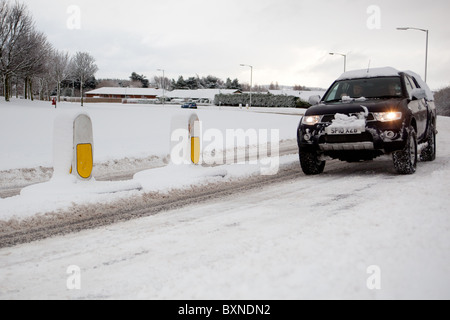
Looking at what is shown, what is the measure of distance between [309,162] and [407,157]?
5.39ft

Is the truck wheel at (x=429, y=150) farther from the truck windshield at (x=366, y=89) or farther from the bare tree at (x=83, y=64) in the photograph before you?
the bare tree at (x=83, y=64)

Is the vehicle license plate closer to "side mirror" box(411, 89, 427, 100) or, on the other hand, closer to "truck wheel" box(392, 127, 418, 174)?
"truck wheel" box(392, 127, 418, 174)

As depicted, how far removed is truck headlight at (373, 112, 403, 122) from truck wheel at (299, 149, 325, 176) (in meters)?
1.25

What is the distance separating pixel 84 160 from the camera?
6.03 metres

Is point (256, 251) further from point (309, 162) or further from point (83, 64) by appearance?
point (83, 64)

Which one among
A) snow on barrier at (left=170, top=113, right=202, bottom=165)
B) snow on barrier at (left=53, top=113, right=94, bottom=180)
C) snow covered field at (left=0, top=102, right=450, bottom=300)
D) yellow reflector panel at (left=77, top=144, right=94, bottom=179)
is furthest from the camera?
snow on barrier at (left=170, top=113, right=202, bottom=165)

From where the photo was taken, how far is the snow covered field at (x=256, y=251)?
109 inches

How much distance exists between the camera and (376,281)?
2809mm

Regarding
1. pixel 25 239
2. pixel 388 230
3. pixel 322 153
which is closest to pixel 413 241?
pixel 388 230

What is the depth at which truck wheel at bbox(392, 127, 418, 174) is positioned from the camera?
7.15 m

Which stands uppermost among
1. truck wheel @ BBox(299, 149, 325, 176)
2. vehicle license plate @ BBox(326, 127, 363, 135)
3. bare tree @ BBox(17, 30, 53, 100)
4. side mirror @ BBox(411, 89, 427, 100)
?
bare tree @ BBox(17, 30, 53, 100)

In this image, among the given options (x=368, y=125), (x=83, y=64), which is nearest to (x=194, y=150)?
(x=368, y=125)

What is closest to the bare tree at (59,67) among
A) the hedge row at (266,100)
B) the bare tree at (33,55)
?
the bare tree at (33,55)

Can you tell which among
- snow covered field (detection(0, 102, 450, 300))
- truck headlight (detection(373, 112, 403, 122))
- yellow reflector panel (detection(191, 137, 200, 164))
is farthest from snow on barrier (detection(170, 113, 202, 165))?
truck headlight (detection(373, 112, 403, 122))
